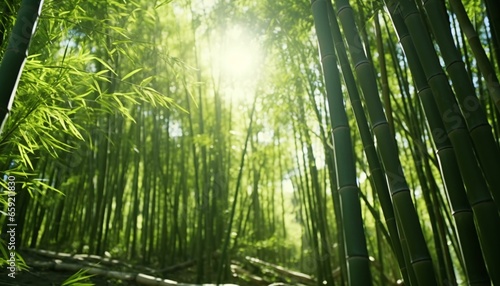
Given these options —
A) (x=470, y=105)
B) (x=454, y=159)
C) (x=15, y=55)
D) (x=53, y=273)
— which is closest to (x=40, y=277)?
(x=53, y=273)

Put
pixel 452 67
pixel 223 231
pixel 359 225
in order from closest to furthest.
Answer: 1. pixel 359 225
2. pixel 452 67
3. pixel 223 231

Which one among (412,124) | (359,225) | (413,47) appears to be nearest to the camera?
(359,225)

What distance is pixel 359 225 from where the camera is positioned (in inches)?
46.1

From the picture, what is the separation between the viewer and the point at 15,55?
105 centimetres

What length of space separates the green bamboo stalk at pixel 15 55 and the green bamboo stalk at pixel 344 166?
0.86 metres

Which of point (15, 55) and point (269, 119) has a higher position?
point (269, 119)

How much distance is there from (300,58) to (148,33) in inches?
74.0

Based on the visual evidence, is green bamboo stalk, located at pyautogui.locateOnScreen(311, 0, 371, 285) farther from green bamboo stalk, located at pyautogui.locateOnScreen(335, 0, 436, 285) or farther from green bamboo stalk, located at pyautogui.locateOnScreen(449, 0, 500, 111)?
green bamboo stalk, located at pyautogui.locateOnScreen(449, 0, 500, 111)

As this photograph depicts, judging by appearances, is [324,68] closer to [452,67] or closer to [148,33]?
[452,67]

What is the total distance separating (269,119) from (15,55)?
4013 millimetres

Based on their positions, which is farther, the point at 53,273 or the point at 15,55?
the point at 53,273

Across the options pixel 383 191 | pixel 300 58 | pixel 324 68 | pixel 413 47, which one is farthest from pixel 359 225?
pixel 300 58

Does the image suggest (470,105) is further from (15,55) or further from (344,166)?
(15,55)

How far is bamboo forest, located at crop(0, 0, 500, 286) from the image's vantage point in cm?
123
